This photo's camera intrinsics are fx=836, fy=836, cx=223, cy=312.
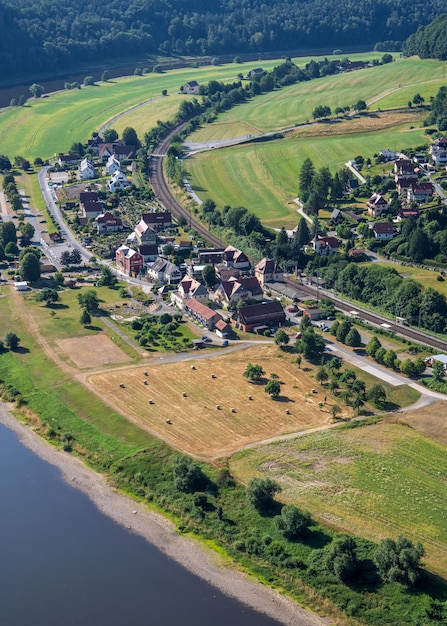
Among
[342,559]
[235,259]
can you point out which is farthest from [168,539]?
[235,259]

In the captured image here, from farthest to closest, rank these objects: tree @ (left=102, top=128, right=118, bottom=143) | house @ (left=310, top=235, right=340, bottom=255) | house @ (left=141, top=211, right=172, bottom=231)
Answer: tree @ (left=102, top=128, right=118, bottom=143), house @ (left=141, top=211, right=172, bottom=231), house @ (left=310, top=235, right=340, bottom=255)

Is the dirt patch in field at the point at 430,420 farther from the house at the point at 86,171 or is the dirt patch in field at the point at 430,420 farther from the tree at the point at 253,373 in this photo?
the house at the point at 86,171

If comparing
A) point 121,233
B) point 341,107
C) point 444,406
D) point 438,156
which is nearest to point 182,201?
point 121,233

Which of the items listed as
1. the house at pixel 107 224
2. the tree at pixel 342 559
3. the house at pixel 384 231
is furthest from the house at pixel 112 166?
the tree at pixel 342 559

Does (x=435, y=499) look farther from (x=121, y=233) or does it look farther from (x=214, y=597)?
(x=121, y=233)

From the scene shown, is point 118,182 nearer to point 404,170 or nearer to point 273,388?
point 404,170

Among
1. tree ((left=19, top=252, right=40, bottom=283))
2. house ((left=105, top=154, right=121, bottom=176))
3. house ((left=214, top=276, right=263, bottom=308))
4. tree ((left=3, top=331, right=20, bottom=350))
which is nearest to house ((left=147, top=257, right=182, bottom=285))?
house ((left=214, top=276, right=263, bottom=308))

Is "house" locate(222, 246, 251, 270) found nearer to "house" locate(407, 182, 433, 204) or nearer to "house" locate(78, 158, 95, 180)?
"house" locate(407, 182, 433, 204)

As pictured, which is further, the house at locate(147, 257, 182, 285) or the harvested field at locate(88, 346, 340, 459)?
the house at locate(147, 257, 182, 285)
